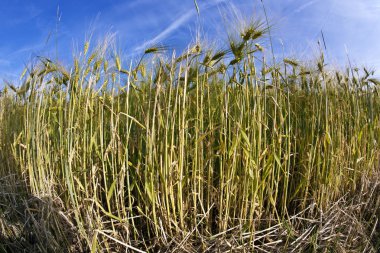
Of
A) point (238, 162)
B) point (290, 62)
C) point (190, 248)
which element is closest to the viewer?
point (190, 248)

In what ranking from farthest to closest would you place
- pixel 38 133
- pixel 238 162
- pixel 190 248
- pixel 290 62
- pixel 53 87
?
pixel 53 87 < pixel 290 62 < pixel 38 133 < pixel 238 162 < pixel 190 248

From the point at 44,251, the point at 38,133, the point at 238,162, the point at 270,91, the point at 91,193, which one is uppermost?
the point at 270,91

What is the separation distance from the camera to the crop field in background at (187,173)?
133 centimetres

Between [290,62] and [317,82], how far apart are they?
189 millimetres

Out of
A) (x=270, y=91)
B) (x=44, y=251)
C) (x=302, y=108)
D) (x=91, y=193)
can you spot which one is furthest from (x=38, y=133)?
(x=302, y=108)

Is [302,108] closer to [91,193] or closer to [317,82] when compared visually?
[317,82]

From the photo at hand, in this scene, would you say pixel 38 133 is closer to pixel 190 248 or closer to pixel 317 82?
pixel 190 248

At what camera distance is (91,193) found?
58.1 inches

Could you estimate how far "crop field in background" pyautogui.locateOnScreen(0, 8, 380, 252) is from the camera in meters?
1.33

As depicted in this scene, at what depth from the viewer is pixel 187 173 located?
1.32 metres

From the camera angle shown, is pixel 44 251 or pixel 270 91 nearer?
pixel 44 251

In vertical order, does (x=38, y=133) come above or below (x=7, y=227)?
above

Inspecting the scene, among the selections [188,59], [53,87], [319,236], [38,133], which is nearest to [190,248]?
[319,236]

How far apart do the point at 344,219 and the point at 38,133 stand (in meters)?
Answer: 1.44
